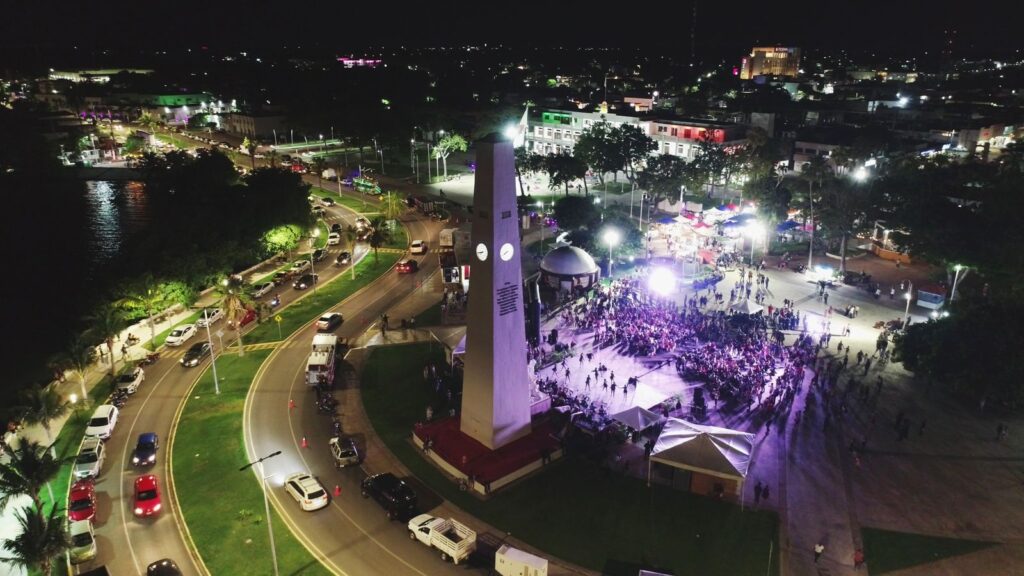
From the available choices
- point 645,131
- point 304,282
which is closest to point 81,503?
point 304,282

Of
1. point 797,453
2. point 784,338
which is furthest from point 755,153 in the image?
point 797,453

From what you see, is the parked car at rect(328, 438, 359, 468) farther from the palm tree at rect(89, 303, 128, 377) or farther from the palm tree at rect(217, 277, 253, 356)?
the palm tree at rect(89, 303, 128, 377)

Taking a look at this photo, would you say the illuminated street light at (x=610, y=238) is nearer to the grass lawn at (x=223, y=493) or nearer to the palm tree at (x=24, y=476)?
the grass lawn at (x=223, y=493)

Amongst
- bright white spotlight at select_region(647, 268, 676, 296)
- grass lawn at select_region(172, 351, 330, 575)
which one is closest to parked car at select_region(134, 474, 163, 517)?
grass lawn at select_region(172, 351, 330, 575)

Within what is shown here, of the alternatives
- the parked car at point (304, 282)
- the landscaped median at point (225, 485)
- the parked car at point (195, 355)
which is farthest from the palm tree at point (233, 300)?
the parked car at point (304, 282)

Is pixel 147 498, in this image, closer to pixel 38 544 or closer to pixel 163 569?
pixel 163 569

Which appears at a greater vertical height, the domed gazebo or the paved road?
the domed gazebo
